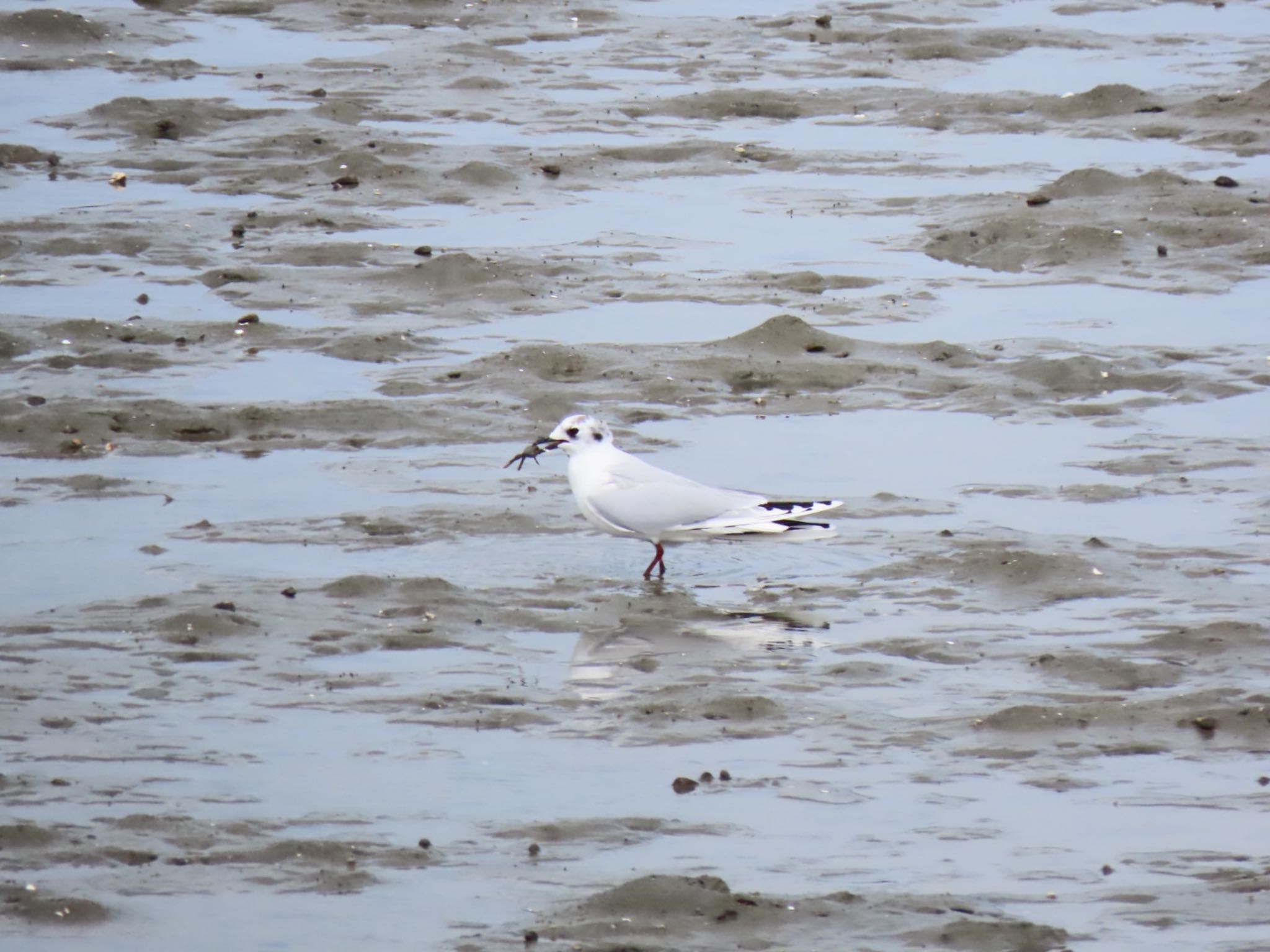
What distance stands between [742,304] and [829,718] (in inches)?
234

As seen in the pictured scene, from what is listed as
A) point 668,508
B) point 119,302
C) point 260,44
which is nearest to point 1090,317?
point 668,508

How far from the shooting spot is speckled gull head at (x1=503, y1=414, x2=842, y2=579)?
1006 cm

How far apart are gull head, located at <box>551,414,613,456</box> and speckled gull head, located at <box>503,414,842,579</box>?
0.09 metres

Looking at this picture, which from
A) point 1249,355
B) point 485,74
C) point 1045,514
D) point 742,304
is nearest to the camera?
point 1045,514

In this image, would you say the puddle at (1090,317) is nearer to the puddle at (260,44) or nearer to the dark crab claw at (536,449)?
the dark crab claw at (536,449)

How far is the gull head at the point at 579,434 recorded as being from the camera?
10.5 m

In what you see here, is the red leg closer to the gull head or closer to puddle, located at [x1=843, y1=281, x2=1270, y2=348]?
the gull head

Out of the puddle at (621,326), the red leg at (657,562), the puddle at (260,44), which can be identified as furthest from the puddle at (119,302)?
the puddle at (260,44)

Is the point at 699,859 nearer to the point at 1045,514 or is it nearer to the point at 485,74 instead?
the point at 1045,514

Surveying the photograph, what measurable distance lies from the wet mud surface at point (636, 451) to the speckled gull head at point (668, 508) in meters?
0.24

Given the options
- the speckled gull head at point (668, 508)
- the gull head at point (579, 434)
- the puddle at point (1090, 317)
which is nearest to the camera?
the speckled gull head at point (668, 508)

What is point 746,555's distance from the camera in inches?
420

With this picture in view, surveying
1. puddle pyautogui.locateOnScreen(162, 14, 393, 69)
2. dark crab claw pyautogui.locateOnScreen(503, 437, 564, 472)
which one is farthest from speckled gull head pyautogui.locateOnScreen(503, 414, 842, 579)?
puddle pyautogui.locateOnScreen(162, 14, 393, 69)

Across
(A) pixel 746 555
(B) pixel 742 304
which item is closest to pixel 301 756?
(A) pixel 746 555
